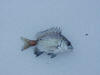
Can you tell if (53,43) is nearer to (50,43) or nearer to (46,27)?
(50,43)

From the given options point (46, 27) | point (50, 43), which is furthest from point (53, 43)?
point (46, 27)

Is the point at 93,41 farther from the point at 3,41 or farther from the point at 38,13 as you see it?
the point at 3,41

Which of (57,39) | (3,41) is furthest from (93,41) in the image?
(3,41)

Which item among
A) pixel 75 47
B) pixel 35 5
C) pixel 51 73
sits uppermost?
pixel 35 5

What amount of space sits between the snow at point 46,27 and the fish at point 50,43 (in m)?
0.06

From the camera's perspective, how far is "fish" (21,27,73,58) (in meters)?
1.97

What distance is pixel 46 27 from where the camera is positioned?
6.84ft

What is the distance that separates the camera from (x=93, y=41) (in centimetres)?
215

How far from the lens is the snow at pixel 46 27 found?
2092 mm

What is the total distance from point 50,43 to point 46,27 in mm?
157

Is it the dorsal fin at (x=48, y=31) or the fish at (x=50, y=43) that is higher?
the dorsal fin at (x=48, y=31)

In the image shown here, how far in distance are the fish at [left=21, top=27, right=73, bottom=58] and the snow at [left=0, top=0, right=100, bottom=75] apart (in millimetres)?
64

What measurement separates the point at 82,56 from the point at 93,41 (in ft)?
0.41

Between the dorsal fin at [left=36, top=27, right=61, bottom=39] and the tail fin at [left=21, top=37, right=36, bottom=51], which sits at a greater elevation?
the dorsal fin at [left=36, top=27, right=61, bottom=39]
